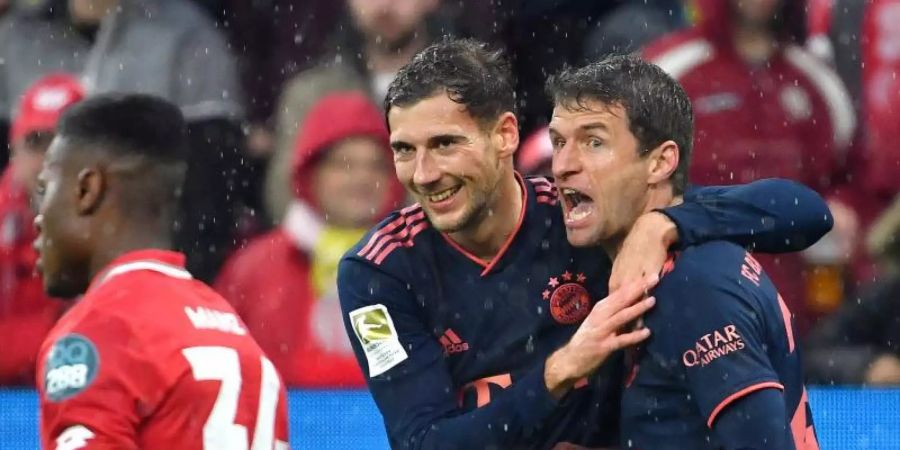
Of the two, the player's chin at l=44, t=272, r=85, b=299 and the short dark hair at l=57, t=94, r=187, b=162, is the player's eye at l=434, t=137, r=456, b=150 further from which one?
the player's chin at l=44, t=272, r=85, b=299

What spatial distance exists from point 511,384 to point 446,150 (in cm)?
52

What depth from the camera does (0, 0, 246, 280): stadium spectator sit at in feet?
21.4

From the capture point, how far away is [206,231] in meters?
6.55

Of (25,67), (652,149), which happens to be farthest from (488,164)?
(25,67)

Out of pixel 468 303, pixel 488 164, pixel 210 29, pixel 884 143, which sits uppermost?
pixel 210 29

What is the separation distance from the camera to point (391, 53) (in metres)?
6.37

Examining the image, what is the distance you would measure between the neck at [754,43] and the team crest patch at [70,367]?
3148mm

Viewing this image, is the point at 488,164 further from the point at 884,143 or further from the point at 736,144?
the point at 884,143

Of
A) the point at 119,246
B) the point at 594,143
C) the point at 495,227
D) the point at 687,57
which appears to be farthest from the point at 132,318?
the point at 687,57

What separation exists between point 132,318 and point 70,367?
16cm

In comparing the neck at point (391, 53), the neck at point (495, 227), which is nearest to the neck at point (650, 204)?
the neck at point (495, 227)

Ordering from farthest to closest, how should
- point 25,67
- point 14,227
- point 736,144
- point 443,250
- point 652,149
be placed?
point 25,67 < point 14,227 < point 736,144 < point 443,250 < point 652,149

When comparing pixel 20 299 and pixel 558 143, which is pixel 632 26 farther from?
pixel 558 143

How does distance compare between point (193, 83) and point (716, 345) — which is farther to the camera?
point (193, 83)
